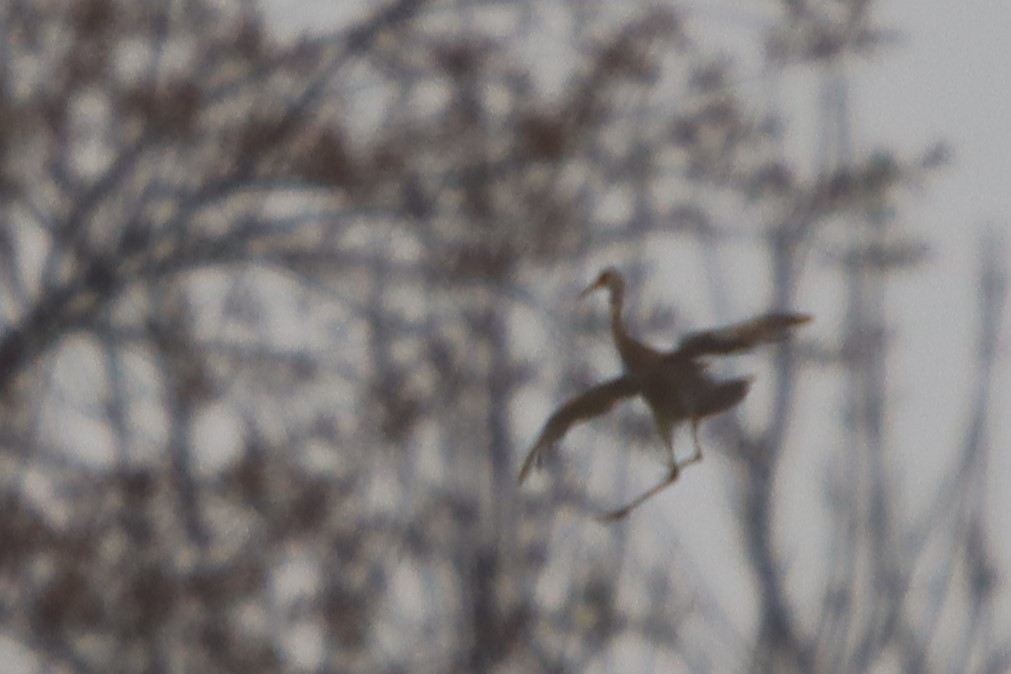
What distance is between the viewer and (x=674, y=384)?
0.67m

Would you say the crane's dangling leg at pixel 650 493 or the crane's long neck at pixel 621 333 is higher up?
the crane's long neck at pixel 621 333

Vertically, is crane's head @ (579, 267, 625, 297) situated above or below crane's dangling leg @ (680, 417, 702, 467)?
above

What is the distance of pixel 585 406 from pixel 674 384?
0.15 feet

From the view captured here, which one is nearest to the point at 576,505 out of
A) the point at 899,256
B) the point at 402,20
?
the point at 899,256

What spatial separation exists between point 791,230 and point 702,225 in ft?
1.16

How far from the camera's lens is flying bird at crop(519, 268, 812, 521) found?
26.0 inches

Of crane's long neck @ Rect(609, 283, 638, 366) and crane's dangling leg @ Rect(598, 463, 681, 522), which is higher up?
crane's long neck @ Rect(609, 283, 638, 366)

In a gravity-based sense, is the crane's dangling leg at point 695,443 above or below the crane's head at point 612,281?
below

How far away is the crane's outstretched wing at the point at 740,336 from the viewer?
0.67m

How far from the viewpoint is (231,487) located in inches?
219

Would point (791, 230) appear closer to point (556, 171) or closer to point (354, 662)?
point (556, 171)

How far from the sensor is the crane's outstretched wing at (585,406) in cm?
68

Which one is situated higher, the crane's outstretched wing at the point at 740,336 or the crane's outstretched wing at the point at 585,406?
the crane's outstretched wing at the point at 740,336

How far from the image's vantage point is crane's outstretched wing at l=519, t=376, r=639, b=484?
2.22ft
